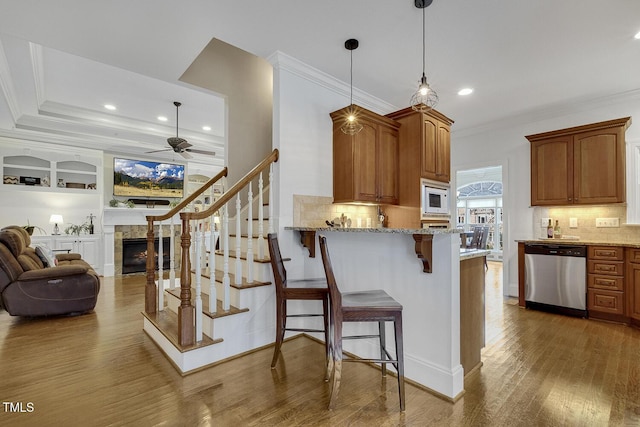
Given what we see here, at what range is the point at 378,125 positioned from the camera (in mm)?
3674

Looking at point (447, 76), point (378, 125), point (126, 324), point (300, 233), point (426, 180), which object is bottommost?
point (126, 324)

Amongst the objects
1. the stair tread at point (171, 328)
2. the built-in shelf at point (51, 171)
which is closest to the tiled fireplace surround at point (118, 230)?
the built-in shelf at point (51, 171)

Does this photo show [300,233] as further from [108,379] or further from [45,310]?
[45,310]

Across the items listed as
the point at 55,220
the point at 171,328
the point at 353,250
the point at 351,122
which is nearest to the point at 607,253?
the point at 353,250

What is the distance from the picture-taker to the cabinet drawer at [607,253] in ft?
11.4

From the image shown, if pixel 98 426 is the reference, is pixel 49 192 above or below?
above

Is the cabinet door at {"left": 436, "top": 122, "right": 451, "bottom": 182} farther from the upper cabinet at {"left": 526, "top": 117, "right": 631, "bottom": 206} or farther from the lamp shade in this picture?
the lamp shade

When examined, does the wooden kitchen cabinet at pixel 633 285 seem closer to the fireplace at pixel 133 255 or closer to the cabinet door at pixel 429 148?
the cabinet door at pixel 429 148

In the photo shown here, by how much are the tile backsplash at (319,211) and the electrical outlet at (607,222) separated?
3.23 m

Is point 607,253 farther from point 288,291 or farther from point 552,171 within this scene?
point 288,291

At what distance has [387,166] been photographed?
3805 mm

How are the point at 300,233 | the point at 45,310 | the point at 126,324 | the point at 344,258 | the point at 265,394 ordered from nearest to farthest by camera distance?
the point at 265,394 < the point at 344,258 < the point at 300,233 < the point at 126,324 < the point at 45,310

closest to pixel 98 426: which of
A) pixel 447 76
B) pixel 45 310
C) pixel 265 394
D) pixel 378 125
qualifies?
pixel 265 394

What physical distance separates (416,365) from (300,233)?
1566mm
